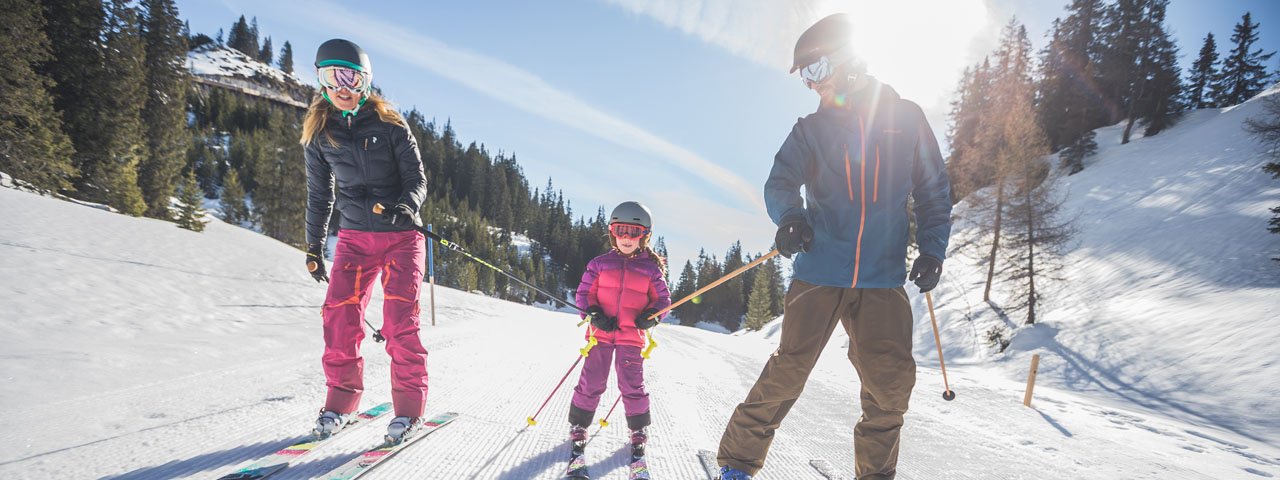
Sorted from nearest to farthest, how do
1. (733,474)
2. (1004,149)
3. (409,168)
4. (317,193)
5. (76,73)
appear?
(733,474)
(409,168)
(317,193)
(76,73)
(1004,149)

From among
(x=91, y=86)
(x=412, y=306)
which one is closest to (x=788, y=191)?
(x=412, y=306)

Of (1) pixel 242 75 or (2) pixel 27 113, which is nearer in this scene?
(2) pixel 27 113

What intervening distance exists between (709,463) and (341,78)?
11.5ft

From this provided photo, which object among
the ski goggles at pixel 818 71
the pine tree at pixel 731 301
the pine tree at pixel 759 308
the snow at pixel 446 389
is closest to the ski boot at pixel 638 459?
the snow at pixel 446 389

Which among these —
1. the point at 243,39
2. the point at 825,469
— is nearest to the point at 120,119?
the point at 825,469

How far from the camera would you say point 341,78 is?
3.15 meters

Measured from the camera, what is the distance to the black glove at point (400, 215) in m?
2.95

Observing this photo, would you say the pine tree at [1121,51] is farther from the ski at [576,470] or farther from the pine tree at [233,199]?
the pine tree at [233,199]

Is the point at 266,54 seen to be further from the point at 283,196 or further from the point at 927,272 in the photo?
the point at 927,272

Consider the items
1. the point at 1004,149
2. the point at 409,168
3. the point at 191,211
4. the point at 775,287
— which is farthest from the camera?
the point at 775,287

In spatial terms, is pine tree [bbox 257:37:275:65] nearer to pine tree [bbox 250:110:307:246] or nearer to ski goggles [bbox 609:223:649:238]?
pine tree [bbox 250:110:307:246]

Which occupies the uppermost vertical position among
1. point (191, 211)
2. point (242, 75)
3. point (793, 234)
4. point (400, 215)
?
point (242, 75)

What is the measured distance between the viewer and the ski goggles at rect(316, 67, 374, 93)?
3.12 meters

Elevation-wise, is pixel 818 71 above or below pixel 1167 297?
→ above
